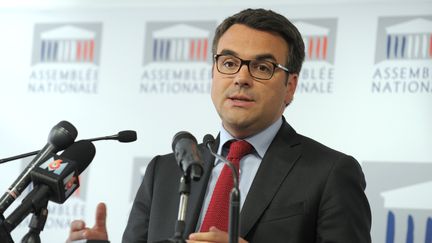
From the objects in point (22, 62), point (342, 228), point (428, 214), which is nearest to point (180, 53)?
point (22, 62)

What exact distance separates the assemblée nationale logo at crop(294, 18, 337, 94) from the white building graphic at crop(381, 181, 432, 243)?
68 centimetres

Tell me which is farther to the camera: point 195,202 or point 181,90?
point 181,90

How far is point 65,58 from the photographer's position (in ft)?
16.0

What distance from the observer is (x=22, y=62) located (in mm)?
4941

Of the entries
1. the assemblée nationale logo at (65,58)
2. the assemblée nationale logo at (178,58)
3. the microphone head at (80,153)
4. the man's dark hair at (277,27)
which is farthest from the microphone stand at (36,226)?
the assemblée nationale logo at (65,58)

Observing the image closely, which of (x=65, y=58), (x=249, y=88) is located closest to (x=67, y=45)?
(x=65, y=58)

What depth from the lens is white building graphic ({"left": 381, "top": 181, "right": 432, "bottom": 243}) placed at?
12.9 feet

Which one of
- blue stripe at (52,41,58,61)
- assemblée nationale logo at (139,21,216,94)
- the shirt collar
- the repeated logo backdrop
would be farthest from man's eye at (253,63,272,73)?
blue stripe at (52,41,58,61)

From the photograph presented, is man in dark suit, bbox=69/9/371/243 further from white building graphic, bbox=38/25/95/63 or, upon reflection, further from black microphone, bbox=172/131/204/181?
white building graphic, bbox=38/25/95/63

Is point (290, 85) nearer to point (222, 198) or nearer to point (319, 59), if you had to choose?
point (222, 198)

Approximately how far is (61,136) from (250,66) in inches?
33.7

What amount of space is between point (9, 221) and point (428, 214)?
2.35 metres

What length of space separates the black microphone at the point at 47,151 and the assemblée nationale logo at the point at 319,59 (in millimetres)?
1967

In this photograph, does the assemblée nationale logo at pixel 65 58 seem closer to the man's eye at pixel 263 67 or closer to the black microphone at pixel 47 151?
the man's eye at pixel 263 67
